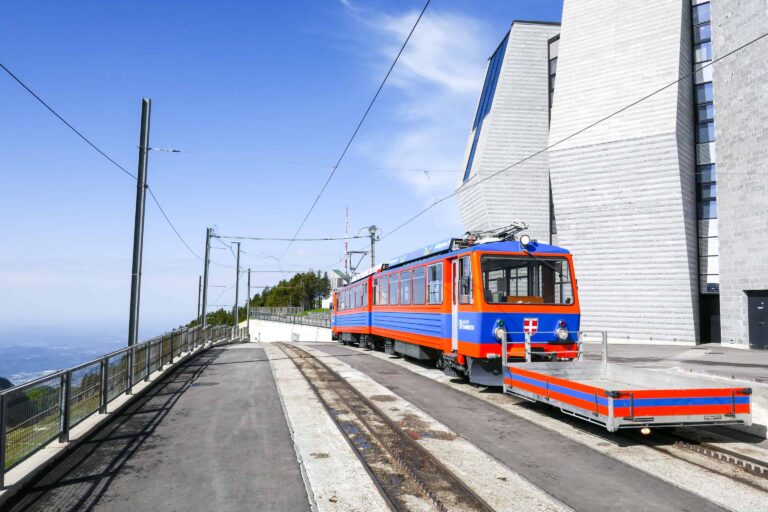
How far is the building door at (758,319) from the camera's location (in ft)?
87.8

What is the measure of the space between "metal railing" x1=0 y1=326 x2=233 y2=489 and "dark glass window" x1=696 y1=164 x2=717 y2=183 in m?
29.9

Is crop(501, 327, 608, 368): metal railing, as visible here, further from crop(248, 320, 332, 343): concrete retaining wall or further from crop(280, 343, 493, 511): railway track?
crop(248, 320, 332, 343): concrete retaining wall

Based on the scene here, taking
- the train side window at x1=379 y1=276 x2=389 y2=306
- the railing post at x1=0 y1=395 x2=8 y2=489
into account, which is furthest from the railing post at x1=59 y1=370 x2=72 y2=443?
the train side window at x1=379 y1=276 x2=389 y2=306

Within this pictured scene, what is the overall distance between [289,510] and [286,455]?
195cm

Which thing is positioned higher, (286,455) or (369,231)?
(369,231)

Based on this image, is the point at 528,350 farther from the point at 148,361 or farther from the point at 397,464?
the point at 148,361

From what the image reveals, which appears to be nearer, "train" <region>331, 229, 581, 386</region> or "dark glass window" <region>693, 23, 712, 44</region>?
"train" <region>331, 229, 581, 386</region>

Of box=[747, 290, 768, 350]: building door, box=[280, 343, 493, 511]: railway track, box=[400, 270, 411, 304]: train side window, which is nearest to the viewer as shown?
box=[280, 343, 493, 511]: railway track

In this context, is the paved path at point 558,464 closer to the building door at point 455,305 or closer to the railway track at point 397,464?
the railway track at point 397,464

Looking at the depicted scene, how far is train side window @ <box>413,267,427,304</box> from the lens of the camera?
15.0 metres

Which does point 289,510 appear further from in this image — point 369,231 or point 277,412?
point 369,231

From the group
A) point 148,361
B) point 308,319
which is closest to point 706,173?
point 148,361

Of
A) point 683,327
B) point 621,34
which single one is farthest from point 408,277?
point 621,34

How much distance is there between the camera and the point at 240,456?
7121 millimetres
